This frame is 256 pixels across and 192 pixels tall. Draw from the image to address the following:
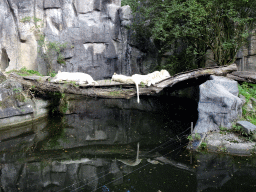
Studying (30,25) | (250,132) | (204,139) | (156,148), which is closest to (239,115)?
(250,132)

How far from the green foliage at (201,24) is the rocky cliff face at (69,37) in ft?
6.74

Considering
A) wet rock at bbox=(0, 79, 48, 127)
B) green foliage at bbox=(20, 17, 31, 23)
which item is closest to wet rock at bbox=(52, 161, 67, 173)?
wet rock at bbox=(0, 79, 48, 127)

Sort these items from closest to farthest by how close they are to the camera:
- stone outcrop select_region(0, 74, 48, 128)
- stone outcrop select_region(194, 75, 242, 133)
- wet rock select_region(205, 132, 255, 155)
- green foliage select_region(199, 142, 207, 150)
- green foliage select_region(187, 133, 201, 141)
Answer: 1. wet rock select_region(205, 132, 255, 155)
2. green foliage select_region(199, 142, 207, 150)
3. green foliage select_region(187, 133, 201, 141)
4. stone outcrop select_region(194, 75, 242, 133)
5. stone outcrop select_region(0, 74, 48, 128)

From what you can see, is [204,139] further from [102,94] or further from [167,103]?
[167,103]

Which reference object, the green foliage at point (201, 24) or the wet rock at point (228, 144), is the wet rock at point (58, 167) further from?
the green foliage at point (201, 24)

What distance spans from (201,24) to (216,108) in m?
6.31

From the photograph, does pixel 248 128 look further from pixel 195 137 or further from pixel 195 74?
pixel 195 74

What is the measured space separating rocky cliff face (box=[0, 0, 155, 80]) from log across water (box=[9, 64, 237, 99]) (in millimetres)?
5190

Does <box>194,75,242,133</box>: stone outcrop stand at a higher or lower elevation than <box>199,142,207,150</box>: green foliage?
higher

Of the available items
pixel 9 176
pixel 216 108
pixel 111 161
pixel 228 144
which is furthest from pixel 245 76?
pixel 9 176

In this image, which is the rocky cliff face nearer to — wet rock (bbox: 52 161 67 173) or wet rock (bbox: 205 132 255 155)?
wet rock (bbox: 52 161 67 173)

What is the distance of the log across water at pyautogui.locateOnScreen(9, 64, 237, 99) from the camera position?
8523 millimetres

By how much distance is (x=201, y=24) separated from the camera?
11852 mm

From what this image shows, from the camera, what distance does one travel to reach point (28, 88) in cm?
923
